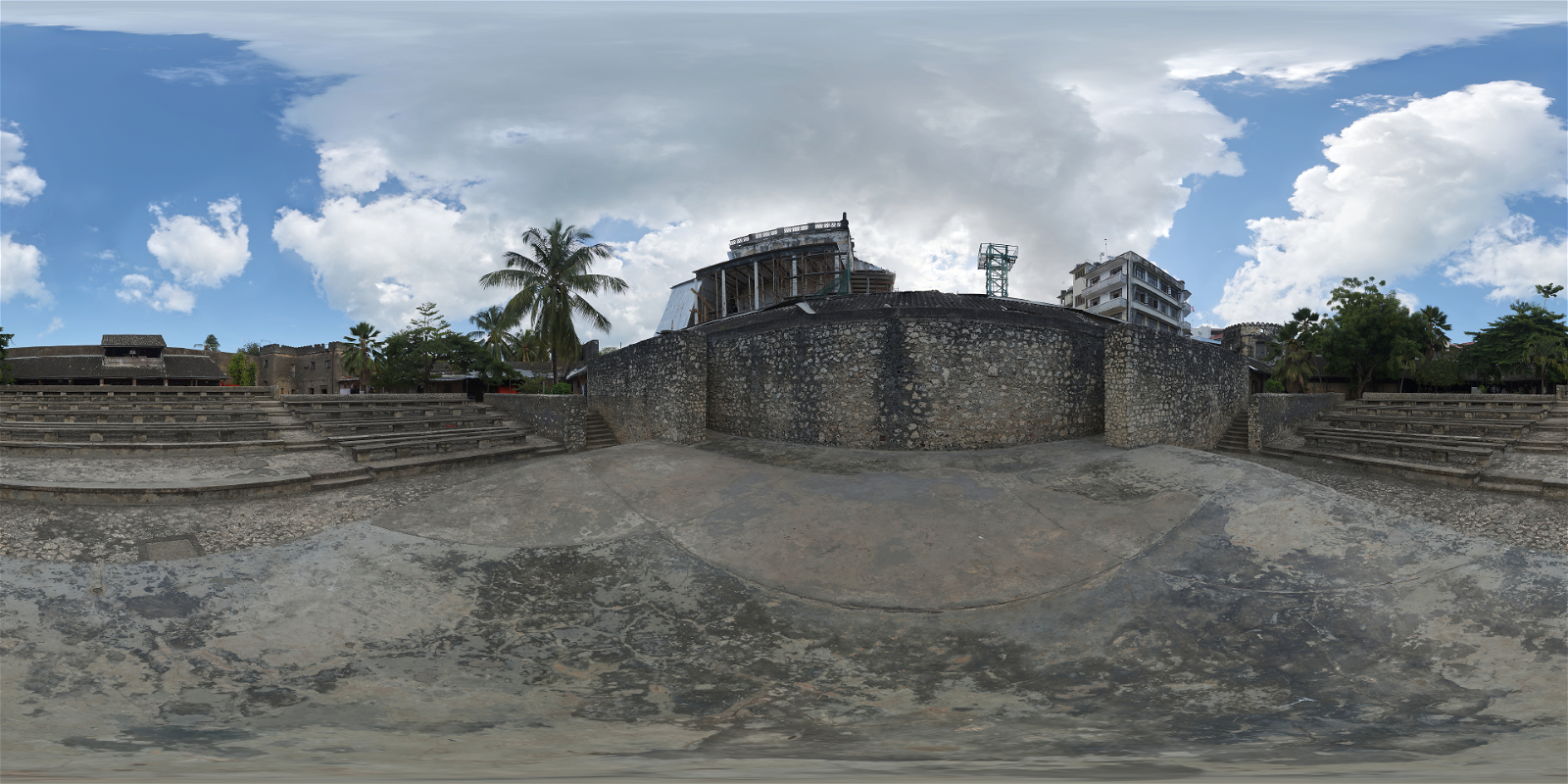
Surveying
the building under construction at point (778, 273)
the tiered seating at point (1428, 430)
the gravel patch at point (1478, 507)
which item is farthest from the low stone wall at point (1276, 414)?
the building under construction at point (778, 273)

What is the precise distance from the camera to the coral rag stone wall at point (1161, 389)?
1223 centimetres

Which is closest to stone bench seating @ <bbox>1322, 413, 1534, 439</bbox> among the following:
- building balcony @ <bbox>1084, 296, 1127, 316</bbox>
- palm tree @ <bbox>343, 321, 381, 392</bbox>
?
building balcony @ <bbox>1084, 296, 1127, 316</bbox>

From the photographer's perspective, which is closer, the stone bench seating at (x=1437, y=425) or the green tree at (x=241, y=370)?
the stone bench seating at (x=1437, y=425)

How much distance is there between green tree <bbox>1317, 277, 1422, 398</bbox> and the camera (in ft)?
85.1

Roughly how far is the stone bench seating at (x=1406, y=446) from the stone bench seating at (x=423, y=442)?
1958cm

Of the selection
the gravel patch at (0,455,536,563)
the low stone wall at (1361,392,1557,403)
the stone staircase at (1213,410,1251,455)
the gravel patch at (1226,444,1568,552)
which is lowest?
the gravel patch at (1226,444,1568,552)

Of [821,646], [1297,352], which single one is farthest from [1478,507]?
[1297,352]

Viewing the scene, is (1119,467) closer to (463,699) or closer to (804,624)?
(804,624)

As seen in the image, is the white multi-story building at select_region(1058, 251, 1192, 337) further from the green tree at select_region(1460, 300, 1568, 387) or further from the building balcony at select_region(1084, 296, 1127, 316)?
the green tree at select_region(1460, 300, 1568, 387)

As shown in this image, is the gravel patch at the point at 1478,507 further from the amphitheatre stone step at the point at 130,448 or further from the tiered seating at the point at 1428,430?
the amphitheatre stone step at the point at 130,448

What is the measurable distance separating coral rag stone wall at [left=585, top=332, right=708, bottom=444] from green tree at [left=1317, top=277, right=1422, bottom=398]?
30.6m

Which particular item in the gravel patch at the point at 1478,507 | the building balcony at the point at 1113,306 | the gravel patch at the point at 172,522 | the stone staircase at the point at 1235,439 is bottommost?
the gravel patch at the point at 1478,507

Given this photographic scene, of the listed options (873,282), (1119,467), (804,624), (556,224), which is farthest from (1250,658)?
(556,224)

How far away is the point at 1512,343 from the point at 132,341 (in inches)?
2747
